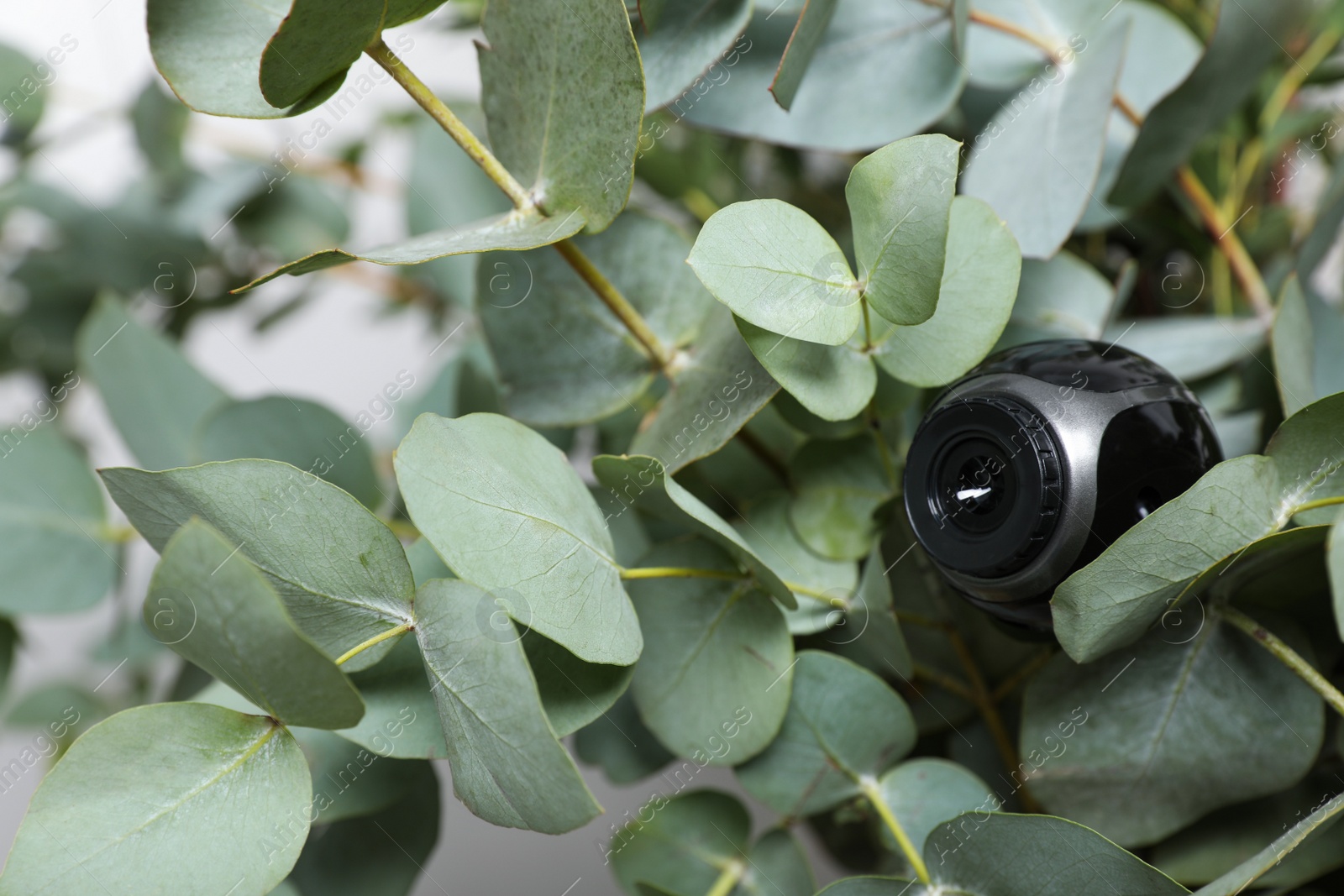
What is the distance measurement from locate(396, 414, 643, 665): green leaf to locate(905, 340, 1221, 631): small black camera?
0.20 feet

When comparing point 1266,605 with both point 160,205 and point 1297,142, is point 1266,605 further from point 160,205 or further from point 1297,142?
point 160,205

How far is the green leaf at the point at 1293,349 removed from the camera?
0.19m

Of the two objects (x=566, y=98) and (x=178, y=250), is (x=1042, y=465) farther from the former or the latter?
(x=178, y=250)

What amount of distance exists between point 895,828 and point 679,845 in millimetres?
61

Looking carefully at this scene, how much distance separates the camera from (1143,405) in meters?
0.16

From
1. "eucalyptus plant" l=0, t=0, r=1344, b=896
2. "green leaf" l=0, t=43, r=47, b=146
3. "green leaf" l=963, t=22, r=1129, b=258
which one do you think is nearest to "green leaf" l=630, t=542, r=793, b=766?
"eucalyptus plant" l=0, t=0, r=1344, b=896

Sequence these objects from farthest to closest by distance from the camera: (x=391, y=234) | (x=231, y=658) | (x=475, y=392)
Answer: (x=391, y=234) → (x=475, y=392) → (x=231, y=658)

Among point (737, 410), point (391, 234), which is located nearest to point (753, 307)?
point (737, 410)

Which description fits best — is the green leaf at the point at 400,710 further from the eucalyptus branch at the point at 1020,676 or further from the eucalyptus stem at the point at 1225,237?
the eucalyptus stem at the point at 1225,237

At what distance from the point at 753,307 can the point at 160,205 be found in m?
0.32

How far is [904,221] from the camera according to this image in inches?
6.1

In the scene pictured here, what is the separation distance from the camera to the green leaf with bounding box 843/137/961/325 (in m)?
0.15

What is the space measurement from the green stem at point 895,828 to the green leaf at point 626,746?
5 centimetres

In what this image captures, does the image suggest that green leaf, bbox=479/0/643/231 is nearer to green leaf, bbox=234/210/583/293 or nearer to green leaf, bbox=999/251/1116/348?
green leaf, bbox=234/210/583/293
